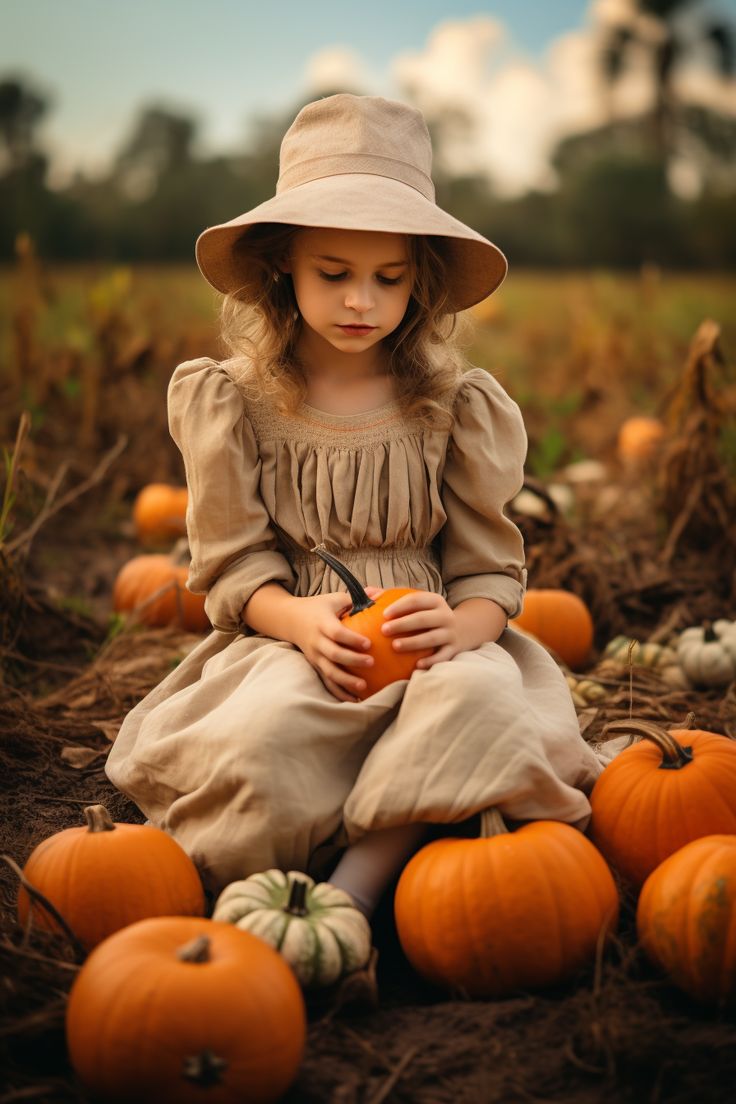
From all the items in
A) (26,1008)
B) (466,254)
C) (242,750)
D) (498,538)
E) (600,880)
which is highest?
(466,254)

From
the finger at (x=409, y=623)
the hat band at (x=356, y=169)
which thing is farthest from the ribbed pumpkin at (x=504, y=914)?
the hat band at (x=356, y=169)

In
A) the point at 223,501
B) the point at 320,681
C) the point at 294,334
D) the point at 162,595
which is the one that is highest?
the point at 294,334

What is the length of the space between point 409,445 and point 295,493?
1.07 feet

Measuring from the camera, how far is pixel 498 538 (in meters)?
2.92

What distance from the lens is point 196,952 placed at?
68.7 inches

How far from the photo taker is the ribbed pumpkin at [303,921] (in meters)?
1.99

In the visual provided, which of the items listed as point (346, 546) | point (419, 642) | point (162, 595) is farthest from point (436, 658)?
point (162, 595)

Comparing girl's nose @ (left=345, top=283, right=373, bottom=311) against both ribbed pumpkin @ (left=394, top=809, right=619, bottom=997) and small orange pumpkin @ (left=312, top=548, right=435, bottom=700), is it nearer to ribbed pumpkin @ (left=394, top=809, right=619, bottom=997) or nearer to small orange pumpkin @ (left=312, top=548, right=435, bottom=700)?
small orange pumpkin @ (left=312, top=548, right=435, bottom=700)

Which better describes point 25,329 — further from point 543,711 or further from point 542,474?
point 543,711

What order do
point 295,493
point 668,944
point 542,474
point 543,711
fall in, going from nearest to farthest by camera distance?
point 668,944 < point 543,711 < point 295,493 < point 542,474

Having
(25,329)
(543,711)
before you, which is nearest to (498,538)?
(543,711)

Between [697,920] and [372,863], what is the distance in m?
0.68

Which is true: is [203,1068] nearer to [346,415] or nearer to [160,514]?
[346,415]

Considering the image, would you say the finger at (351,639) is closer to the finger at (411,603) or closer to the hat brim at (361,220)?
the finger at (411,603)
